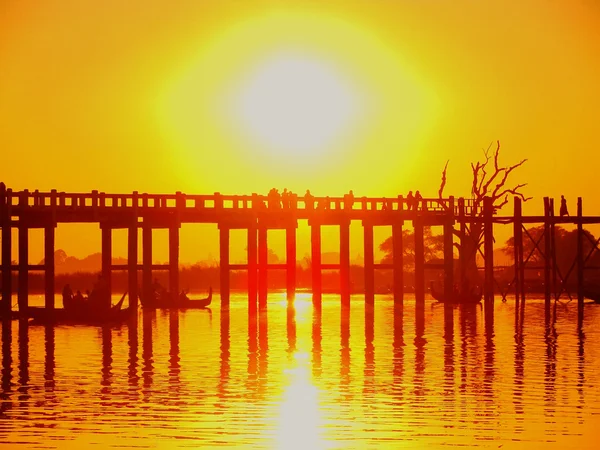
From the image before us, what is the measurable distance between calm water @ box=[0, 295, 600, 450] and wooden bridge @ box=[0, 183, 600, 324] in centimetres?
434

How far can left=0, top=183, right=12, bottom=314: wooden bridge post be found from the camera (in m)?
45.6

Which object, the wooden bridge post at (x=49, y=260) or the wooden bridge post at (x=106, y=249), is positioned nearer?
the wooden bridge post at (x=49, y=260)

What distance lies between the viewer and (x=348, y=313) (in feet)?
190

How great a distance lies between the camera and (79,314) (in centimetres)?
4638

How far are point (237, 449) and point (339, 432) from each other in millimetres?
2185

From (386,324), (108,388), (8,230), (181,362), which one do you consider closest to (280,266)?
(386,324)

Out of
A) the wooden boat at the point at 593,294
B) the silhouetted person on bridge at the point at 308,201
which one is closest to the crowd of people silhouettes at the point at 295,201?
the silhouetted person on bridge at the point at 308,201

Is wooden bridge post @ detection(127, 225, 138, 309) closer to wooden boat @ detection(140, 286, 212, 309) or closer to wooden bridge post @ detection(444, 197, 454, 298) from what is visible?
wooden boat @ detection(140, 286, 212, 309)

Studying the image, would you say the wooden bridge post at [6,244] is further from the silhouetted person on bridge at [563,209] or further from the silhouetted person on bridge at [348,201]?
the silhouetted person on bridge at [563,209]

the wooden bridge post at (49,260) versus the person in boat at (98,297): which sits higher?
the wooden bridge post at (49,260)

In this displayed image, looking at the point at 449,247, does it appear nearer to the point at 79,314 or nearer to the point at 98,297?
the point at 98,297

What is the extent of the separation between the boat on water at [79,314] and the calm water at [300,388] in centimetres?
52

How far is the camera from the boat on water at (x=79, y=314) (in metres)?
45.7

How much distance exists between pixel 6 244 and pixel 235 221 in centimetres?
1116
